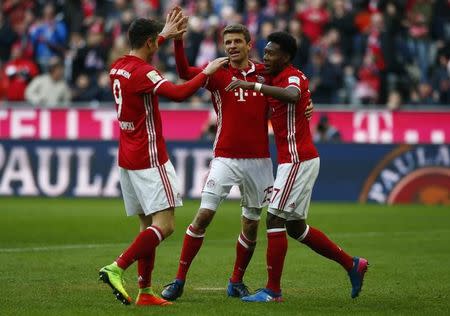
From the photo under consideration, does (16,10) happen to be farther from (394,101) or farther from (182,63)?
(182,63)

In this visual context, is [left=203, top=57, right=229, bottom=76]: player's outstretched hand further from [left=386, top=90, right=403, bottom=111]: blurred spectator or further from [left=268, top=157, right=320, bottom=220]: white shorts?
[left=386, top=90, right=403, bottom=111]: blurred spectator

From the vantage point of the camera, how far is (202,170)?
74.0ft

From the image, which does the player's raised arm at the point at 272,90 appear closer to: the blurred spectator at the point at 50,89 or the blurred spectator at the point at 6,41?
the blurred spectator at the point at 50,89

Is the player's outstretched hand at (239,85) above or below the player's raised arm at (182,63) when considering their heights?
below

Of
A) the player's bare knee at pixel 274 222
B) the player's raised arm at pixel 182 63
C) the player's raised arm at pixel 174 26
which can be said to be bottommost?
the player's bare knee at pixel 274 222

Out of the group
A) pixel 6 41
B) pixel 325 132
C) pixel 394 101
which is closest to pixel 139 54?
pixel 325 132

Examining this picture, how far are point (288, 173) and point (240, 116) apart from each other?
2.40ft

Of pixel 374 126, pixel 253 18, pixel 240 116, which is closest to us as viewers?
pixel 240 116

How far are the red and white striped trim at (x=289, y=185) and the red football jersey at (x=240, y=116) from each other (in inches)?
19.6

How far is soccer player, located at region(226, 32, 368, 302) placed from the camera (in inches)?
401

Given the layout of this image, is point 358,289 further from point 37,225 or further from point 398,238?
point 37,225

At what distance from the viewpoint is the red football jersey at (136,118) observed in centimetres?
981

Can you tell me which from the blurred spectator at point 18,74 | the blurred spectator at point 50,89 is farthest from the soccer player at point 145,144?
the blurred spectator at point 18,74

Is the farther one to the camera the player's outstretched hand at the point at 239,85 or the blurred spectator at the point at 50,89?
the blurred spectator at the point at 50,89
